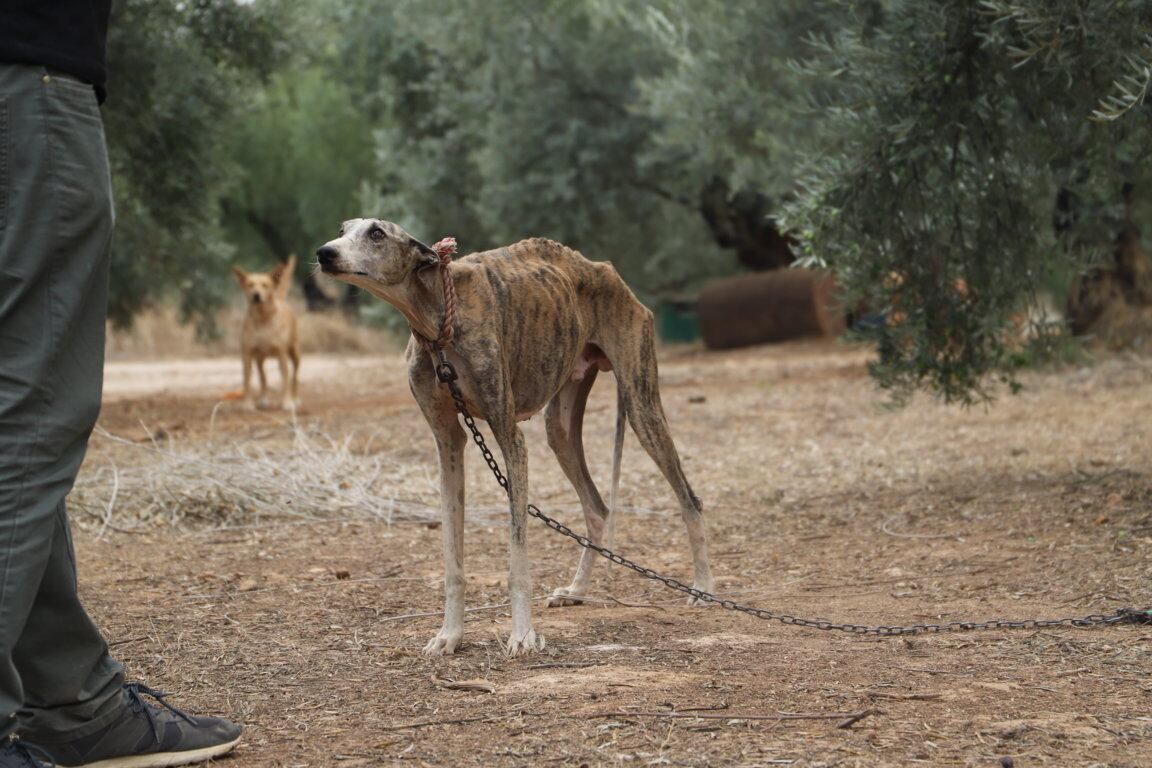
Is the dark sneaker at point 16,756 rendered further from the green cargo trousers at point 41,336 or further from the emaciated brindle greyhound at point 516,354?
the emaciated brindle greyhound at point 516,354

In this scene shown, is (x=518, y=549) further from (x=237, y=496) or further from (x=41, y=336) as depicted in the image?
(x=237, y=496)

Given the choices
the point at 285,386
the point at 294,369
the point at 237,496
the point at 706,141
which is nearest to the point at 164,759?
the point at 237,496

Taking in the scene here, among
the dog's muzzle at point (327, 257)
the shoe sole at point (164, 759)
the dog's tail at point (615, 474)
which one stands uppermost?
the dog's muzzle at point (327, 257)

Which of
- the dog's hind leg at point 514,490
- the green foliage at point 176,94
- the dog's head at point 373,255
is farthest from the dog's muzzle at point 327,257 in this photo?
the green foliage at point 176,94

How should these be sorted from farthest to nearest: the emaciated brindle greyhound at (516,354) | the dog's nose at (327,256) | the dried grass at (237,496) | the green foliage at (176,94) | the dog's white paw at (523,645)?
the green foliage at (176,94)
the dried grass at (237,496)
the dog's white paw at (523,645)
the emaciated brindle greyhound at (516,354)
the dog's nose at (327,256)

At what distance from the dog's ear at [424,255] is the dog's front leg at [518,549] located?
65 cm

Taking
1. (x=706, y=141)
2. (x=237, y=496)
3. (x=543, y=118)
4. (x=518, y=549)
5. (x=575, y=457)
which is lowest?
(x=237, y=496)

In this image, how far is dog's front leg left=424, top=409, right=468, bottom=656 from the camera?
488 cm

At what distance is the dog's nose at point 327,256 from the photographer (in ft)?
13.8

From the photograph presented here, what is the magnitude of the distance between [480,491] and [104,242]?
20.1ft

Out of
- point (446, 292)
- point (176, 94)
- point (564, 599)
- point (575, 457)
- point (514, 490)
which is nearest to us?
point (446, 292)

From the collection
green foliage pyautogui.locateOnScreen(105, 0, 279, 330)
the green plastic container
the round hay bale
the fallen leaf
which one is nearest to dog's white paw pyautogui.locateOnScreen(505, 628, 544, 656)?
the fallen leaf

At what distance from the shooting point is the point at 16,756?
3074 mm

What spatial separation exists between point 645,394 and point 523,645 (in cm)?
136
